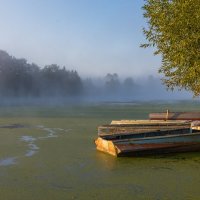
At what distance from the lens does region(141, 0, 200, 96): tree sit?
984 inches

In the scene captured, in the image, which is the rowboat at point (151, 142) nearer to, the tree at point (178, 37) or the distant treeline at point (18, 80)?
the tree at point (178, 37)

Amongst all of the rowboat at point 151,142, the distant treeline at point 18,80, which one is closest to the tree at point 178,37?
the rowboat at point 151,142

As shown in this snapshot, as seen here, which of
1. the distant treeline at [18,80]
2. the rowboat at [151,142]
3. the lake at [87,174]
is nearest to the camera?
the lake at [87,174]

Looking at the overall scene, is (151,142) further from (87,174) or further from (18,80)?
(18,80)

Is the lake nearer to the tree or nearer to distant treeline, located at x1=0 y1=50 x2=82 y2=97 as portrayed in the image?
the tree

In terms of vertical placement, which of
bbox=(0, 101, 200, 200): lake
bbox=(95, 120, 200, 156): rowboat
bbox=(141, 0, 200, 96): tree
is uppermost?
bbox=(141, 0, 200, 96): tree

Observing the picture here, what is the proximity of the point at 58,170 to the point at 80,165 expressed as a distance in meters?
A: 1.69

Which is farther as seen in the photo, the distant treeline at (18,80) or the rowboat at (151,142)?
the distant treeline at (18,80)

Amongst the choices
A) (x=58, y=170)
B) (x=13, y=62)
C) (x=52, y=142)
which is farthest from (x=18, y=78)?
(x=58, y=170)

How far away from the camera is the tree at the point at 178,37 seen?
25.0 metres

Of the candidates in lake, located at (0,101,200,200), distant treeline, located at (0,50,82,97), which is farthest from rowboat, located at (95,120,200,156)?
distant treeline, located at (0,50,82,97)

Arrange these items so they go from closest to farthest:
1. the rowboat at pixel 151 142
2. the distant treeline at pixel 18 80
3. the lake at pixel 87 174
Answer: the lake at pixel 87 174 < the rowboat at pixel 151 142 < the distant treeline at pixel 18 80

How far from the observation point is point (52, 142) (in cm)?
3052

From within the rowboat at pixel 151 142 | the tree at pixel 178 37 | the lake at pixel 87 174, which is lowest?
the lake at pixel 87 174
